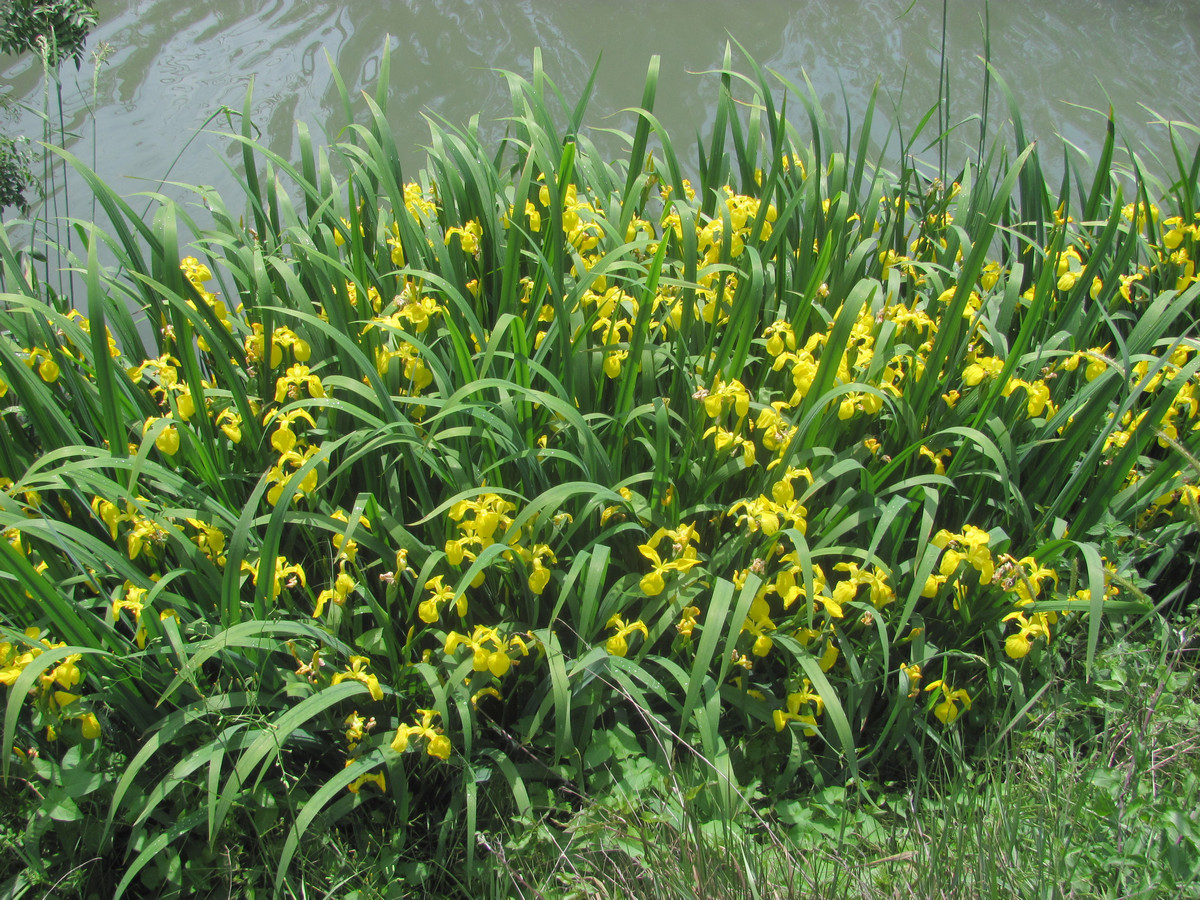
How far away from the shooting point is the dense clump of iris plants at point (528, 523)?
1.43 meters

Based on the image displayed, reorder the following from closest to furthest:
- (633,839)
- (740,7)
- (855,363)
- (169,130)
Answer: (633,839) → (855,363) → (169,130) → (740,7)

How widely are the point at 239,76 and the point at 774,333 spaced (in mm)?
4082

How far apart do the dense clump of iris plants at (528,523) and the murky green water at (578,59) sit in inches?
101

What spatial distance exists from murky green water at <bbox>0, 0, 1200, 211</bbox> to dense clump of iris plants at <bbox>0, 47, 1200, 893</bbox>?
8.39ft

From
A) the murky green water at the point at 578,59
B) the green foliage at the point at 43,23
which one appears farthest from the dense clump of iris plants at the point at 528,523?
the murky green water at the point at 578,59

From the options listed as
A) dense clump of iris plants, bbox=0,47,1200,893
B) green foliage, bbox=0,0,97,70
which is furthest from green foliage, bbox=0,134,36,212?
dense clump of iris plants, bbox=0,47,1200,893

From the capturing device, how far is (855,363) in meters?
1.76

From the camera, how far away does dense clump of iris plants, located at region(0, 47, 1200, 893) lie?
143cm

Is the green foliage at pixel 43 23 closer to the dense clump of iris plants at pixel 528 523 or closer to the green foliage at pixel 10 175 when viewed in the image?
the green foliage at pixel 10 175

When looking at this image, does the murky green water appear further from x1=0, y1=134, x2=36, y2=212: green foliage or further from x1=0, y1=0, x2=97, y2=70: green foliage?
x1=0, y1=0, x2=97, y2=70: green foliage

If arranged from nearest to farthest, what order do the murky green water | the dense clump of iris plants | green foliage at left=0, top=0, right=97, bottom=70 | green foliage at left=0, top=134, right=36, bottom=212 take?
the dense clump of iris plants → green foliage at left=0, top=0, right=97, bottom=70 → green foliage at left=0, top=134, right=36, bottom=212 → the murky green water

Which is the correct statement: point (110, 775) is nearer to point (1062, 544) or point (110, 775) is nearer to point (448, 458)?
point (448, 458)

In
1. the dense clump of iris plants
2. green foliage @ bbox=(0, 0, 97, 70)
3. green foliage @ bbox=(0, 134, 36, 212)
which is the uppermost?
green foliage @ bbox=(0, 0, 97, 70)

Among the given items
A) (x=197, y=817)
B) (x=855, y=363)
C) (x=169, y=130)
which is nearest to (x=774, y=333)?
(x=855, y=363)
